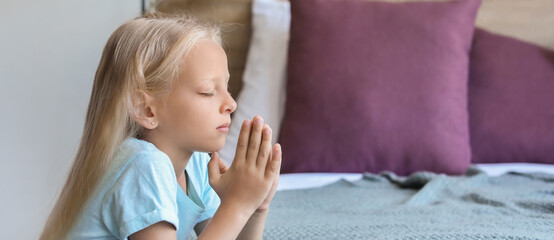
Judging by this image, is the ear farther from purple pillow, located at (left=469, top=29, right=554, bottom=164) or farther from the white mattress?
purple pillow, located at (left=469, top=29, right=554, bottom=164)

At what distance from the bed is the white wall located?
455 millimetres

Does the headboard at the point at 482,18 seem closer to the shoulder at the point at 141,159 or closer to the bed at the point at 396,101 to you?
the bed at the point at 396,101

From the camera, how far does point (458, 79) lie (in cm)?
190

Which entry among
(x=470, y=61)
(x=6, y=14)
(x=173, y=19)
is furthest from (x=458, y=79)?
(x=6, y=14)

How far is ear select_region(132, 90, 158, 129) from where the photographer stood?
3.07ft

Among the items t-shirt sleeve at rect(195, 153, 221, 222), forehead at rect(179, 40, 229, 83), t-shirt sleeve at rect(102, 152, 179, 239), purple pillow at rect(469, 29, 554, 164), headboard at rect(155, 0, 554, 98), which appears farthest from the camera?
headboard at rect(155, 0, 554, 98)

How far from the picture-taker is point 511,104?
1.93 m

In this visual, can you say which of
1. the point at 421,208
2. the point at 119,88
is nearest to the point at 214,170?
the point at 119,88

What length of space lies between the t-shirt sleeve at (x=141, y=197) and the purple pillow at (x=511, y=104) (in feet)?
4.31

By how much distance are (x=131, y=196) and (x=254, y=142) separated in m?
0.19

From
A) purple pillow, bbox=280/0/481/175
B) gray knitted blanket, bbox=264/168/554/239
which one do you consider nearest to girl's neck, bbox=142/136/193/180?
gray knitted blanket, bbox=264/168/554/239

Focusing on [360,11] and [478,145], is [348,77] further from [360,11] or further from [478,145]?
[478,145]

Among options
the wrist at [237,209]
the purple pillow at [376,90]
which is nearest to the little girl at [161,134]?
the wrist at [237,209]

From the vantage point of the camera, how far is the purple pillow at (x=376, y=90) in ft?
5.85
